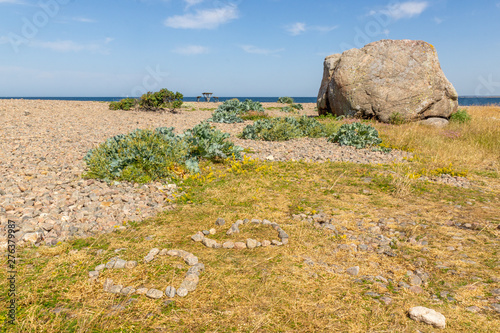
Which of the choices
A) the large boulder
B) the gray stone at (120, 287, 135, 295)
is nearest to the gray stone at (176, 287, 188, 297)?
the gray stone at (120, 287, 135, 295)

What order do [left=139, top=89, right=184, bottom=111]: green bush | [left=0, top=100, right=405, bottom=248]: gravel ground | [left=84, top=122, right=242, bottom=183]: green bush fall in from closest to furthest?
[left=0, top=100, right=405, bottom=248]: gravel ground
[left=84, top=122, right=242, bottom=183]: green bush
[left=139, top=89, right=184, bottom=111]: green bush

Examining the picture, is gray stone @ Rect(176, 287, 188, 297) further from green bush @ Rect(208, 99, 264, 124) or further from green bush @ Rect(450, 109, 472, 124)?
green bush @ Rect(450, 109, 472, 124)

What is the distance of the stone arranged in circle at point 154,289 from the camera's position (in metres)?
2.97

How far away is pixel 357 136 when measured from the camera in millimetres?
10727

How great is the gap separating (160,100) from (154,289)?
61.0 ft

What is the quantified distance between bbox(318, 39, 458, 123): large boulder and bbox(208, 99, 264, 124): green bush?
5.90 metres

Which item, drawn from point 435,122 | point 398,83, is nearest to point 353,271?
point 398,83

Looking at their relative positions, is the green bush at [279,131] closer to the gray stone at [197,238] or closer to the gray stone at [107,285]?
the gray stone at [197,238]

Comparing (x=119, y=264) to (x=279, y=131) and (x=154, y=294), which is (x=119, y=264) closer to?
(x=154, y=294)

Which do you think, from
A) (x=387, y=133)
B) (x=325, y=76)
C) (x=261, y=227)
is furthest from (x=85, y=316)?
(x=325, y=76)

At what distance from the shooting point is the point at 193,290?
3047 mm

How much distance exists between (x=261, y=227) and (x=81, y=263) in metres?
2.32

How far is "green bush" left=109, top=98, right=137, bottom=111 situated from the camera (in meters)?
20.0

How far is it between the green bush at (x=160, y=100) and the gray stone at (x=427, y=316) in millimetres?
19310
